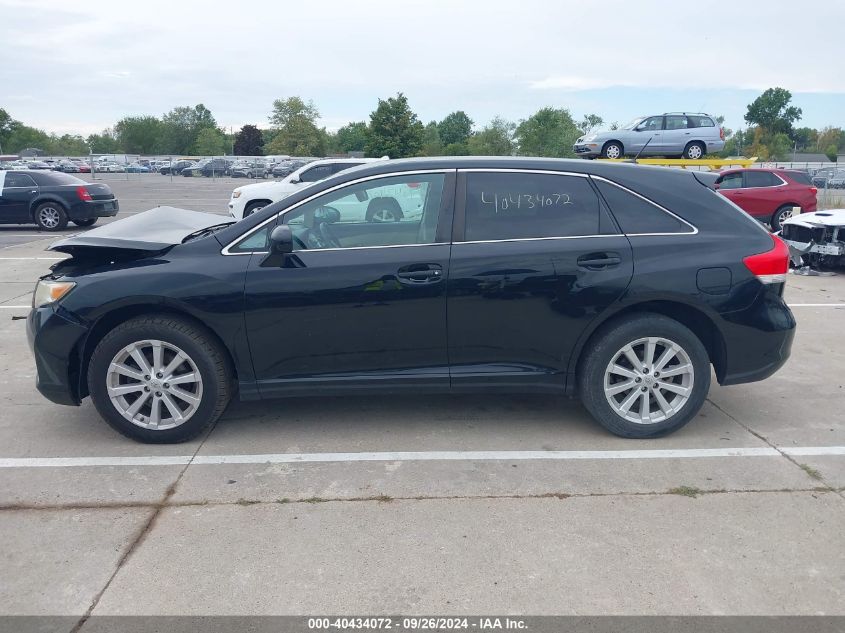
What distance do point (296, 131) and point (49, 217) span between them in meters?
73.1

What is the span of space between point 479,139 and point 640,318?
50459 millimetres

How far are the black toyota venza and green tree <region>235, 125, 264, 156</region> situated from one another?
96.4 metres

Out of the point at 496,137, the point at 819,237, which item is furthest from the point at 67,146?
the point at 819,237

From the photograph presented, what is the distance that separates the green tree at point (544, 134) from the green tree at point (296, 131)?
139 feet

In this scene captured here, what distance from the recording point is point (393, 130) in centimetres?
5244

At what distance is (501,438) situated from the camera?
469cm

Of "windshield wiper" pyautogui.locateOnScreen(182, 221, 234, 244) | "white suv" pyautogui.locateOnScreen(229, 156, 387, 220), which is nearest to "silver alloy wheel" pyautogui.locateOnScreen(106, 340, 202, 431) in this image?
"windshield wiper" pyautogui.locateOnScreen(182, 221, 234, 244)

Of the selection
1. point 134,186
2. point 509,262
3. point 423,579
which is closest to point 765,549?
point 423,579

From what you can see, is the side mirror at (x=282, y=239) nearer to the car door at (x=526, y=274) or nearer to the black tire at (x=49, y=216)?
the car door at (x=526, y=274)

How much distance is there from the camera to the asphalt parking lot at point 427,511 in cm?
307

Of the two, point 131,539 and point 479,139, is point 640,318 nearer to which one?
point 131,539

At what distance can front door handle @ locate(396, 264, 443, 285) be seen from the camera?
4406 mm

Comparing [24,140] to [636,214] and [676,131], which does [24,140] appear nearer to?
[676,131]

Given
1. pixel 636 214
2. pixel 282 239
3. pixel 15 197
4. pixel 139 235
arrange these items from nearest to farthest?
pixel 282 239 < pixel 636 214 < pixel 139 235 < pixel 15 197
